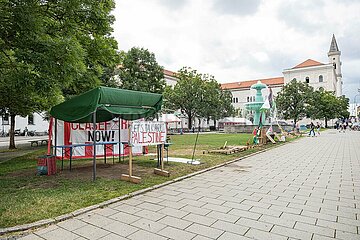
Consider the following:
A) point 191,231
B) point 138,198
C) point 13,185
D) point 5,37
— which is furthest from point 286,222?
point 5,37

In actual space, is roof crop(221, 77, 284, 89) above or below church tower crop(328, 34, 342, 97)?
below

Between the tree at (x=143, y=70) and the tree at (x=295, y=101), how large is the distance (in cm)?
2789

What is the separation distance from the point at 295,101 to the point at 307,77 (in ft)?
129

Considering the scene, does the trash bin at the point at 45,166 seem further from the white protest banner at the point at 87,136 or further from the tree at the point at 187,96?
the tree at the point at 187,96

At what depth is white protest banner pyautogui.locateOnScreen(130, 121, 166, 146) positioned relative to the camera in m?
7.12

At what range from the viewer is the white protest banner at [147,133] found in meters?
7.12

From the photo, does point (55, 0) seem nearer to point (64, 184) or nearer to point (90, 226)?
point (64, 184)

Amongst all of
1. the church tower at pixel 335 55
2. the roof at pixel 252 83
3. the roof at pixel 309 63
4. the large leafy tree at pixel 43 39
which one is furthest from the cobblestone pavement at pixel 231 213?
the church tower at pixel 335 55

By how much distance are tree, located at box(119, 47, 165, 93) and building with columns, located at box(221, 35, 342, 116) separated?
47.8 m

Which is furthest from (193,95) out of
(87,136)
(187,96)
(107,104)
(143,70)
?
(107,104)

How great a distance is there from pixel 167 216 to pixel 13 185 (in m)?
4.69

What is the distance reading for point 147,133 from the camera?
7.46m

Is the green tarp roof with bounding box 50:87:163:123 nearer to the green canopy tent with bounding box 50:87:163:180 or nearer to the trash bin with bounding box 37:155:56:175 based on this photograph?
the green canopy tent with bounding box 50:87:163:180

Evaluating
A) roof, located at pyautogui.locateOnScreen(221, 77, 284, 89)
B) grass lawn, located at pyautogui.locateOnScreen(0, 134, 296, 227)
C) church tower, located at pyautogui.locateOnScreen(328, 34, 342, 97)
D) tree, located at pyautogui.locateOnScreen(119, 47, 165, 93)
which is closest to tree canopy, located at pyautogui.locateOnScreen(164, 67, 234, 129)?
tree, located at pyautogui.locateOnScreen(119, 47, 165, 93)
